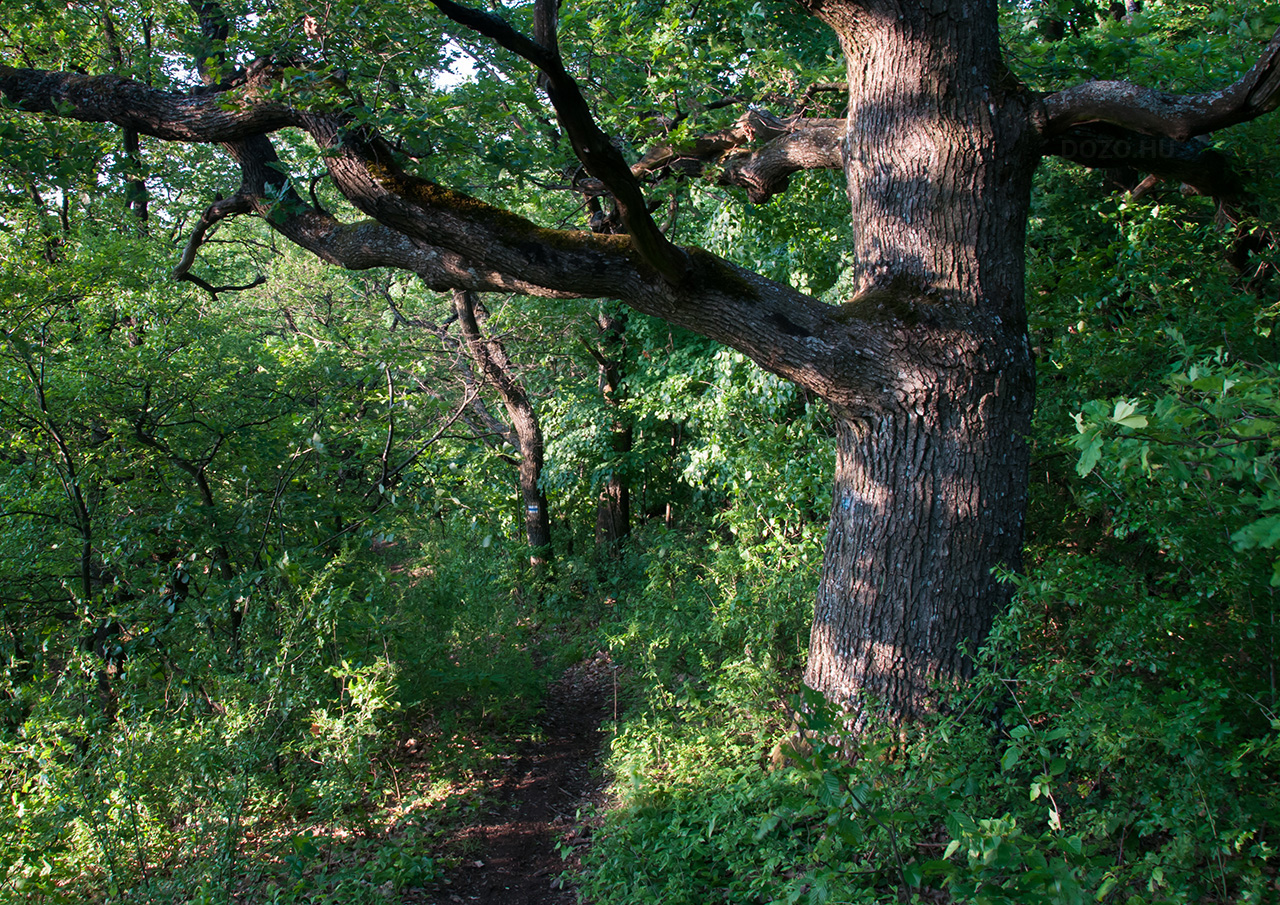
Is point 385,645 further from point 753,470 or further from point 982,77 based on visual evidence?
point 982,77

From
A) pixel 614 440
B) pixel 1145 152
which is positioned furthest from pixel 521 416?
A: pixel 1145 152

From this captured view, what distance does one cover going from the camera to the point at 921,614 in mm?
3824

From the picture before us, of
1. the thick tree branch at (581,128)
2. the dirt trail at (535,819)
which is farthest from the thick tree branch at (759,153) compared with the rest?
the dirt trail at (535,819)

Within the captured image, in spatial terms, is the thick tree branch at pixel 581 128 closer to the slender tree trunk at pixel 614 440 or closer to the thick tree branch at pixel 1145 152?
the thick tree branch at pixel 1145 152

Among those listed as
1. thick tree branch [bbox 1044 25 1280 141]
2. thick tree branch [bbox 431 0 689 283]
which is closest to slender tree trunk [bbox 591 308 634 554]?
thick tree branch [bbox 431 0 689 283]

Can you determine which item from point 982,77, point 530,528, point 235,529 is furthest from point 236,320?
point 982,77

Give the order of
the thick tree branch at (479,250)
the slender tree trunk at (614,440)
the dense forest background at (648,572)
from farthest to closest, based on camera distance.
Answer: the slender tree trunk at (614,440) → the thick tree branch at (479,250) → the dense forest background at (648,572)

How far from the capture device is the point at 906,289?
3.89m

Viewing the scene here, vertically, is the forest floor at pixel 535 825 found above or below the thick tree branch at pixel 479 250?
below

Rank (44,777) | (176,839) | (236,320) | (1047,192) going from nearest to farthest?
(44,777) → (176,839) → (1047,192) → (236,320)

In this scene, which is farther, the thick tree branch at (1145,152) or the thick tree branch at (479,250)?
the thick tree branch at (1145,152)

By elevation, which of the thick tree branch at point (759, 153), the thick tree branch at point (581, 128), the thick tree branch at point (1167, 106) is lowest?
the thick tree branch at point (581, 128)

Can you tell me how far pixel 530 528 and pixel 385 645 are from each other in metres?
6.33

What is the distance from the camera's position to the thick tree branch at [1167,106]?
3.41m
